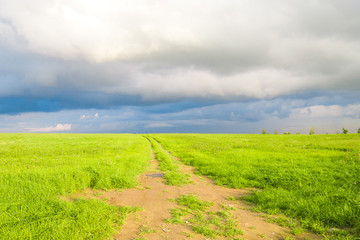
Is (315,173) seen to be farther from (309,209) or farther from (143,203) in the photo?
(143,203)

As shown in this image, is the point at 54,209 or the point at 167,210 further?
the point at 167,210

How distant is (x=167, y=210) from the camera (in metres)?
7.39

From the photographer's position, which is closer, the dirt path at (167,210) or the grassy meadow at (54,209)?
the grassy meadow at (54,209)

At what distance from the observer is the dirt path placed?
564cm

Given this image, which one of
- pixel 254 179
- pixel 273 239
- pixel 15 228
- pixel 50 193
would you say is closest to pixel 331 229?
pixel 273 239

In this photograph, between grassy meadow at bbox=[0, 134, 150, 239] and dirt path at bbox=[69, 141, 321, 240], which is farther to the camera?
dirt path at bbox=[69, 141, 321, 240]

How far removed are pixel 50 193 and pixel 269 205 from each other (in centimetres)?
931

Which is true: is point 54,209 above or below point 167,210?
above

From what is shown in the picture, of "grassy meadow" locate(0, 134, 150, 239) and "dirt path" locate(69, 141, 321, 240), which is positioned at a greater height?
"grassy meadow" locate(0, 134, 150, 239)

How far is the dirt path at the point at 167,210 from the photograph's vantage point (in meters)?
5.64

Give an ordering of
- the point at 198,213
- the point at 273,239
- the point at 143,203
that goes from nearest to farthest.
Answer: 1. the point at 273,239
2. the point at 198,213
3. the point at 143,203

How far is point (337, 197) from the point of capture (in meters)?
7.54

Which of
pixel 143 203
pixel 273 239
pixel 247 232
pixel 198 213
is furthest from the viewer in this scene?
pixel 143 203

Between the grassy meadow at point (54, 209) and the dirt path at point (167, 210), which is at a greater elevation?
the grassy meadow at point (54, 209)
